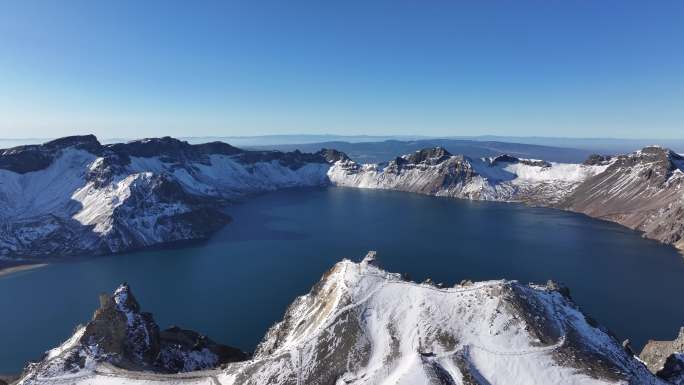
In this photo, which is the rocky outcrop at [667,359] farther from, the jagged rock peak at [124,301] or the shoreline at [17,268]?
the shoreline at [17,268]

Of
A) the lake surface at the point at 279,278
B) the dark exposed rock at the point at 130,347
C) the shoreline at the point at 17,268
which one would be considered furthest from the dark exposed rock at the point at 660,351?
the shoreline at the point at 17,268

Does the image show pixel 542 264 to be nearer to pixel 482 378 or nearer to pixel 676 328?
pixel 676 328

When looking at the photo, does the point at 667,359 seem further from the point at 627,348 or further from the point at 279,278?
the point at 279,278

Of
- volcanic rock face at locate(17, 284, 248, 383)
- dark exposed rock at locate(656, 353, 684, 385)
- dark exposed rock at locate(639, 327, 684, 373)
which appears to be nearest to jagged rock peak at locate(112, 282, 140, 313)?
volcanic rock face at locate(17, 284, 248, 383)

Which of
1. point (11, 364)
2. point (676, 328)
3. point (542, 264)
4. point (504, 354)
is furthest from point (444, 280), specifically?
point (11, 364)

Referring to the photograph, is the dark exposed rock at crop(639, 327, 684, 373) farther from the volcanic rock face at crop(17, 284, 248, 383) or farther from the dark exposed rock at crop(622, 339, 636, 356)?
the volcanic rock face at crop(17, 284, 248, 383)

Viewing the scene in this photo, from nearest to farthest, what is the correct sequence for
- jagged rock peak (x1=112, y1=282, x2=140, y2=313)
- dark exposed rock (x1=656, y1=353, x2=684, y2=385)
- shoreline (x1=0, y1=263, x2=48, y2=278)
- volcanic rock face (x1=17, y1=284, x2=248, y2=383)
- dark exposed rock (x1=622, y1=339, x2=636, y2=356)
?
dark exposed rock (x1=656, y1=353, x2=684, y2=385) → dark exposed rock (x1=622, y1=339, x2=636, y2=356) → volcanic rock face (x1=17, y1=284, x2=248, y2=383) → jagged rock peak (x1=112, y1=282, x2=140, y2=313) → shoreline (x1=0, y1=263, x2=48, y2=278)

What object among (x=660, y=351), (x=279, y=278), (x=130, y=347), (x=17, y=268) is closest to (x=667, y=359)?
(x=660, y=351)
